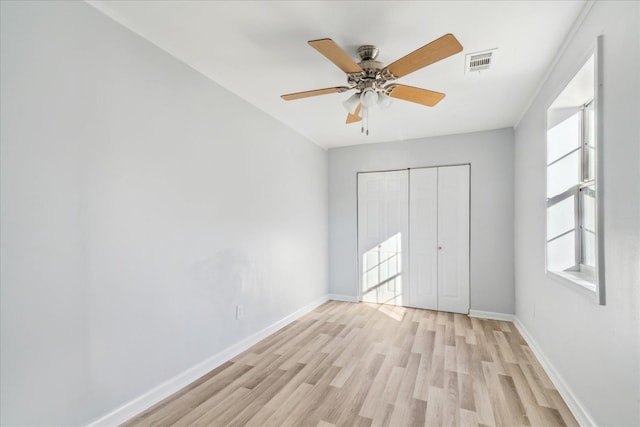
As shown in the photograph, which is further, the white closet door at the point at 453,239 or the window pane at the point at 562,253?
Result: the white closet door at the point at 453,239

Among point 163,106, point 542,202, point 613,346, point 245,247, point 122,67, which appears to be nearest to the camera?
point 613,346

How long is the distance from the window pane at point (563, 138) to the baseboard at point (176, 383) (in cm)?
317

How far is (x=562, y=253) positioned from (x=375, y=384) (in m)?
1.82

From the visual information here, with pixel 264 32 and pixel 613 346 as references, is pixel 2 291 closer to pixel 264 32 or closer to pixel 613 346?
pixel 264 32

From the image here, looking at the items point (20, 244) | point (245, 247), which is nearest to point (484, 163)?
point (245, 247)

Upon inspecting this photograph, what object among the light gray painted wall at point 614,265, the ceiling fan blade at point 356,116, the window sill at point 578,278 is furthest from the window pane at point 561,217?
the ceiling fan blade at point 356,116

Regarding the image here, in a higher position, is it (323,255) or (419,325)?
(323,255)

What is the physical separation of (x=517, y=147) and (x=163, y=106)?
154 inches

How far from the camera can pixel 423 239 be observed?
4363 millimetres

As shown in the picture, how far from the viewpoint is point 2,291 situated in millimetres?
1378

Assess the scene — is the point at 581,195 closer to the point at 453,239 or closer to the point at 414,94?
the point at 414,94

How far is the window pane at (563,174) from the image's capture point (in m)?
2.30

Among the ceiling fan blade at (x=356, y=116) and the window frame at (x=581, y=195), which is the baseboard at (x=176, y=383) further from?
the window frame at (x=581, y=195)

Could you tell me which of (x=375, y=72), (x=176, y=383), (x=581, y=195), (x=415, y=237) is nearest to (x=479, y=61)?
(x=375, y=72)
